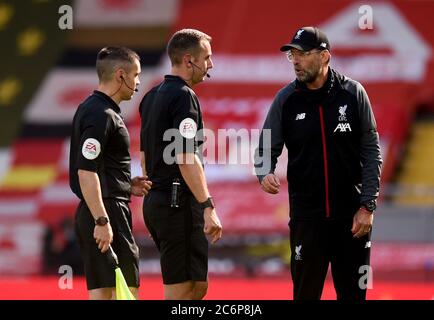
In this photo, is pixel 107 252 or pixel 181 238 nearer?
pixel 107 252

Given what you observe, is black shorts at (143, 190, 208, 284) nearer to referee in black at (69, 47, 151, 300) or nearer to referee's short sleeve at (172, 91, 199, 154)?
referee in black at (69, 47, 151, 300)

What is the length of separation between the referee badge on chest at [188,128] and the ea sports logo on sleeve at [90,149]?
0.50 m

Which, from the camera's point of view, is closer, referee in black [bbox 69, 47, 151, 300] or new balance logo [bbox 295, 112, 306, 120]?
referee in black [bbox 69, 47, 151, 300]

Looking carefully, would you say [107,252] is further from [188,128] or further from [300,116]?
[300,116]

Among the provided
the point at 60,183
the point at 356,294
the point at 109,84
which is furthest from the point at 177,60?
the point at 60,183

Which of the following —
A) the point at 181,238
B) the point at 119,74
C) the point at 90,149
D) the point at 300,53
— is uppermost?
the point at 300,53

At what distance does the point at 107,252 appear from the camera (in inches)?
240

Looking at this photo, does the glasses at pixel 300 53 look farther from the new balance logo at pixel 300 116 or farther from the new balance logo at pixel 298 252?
the new balance logo at pixel 298 252

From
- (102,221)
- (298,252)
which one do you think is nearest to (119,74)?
(102,221)

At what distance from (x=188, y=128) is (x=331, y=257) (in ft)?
3.56

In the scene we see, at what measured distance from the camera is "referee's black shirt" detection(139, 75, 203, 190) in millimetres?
6238

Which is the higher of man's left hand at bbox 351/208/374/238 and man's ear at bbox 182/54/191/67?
man's ear at bbox 182/54/191/67
